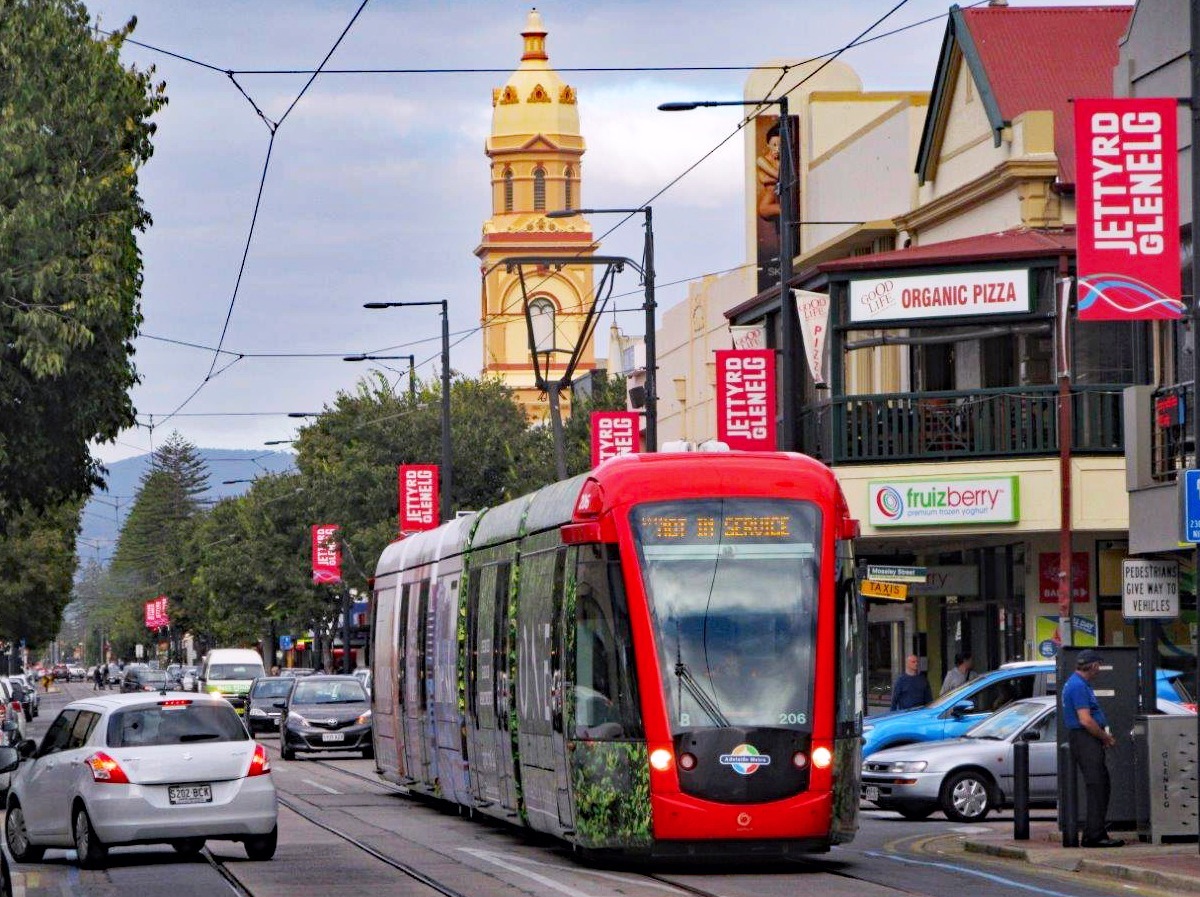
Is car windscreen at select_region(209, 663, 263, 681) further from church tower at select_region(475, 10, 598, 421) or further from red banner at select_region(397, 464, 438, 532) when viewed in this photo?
church tower at select_region(475, 10, 598, 421)

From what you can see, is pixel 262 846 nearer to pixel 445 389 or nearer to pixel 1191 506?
pixel 1191 506

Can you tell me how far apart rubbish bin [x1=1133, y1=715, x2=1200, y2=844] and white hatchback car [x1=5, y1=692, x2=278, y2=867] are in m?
7.25

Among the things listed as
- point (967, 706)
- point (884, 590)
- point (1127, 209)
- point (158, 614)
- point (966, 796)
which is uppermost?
point (1127, 209)

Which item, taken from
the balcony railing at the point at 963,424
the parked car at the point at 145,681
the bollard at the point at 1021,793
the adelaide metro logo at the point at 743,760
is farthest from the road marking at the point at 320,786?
the parked car at the point at 145,681

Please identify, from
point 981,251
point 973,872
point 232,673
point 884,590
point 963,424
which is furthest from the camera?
point 232,673

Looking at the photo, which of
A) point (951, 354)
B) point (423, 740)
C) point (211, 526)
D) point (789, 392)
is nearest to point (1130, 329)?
point (951, 354)

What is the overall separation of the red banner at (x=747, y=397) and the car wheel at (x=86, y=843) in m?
20.4

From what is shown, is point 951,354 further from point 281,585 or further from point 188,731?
point 281,585

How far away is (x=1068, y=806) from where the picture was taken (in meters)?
20.0

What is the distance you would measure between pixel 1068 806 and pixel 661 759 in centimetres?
439

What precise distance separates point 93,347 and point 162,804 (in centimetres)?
1373

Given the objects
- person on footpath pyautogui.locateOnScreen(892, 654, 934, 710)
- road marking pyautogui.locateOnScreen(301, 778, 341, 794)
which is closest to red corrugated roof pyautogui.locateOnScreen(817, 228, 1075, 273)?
person on footpath pyautogui.locateOnScreen(892, 654, 934, 710)

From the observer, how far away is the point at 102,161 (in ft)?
106

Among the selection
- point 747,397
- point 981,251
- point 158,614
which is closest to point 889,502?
point 747,397
